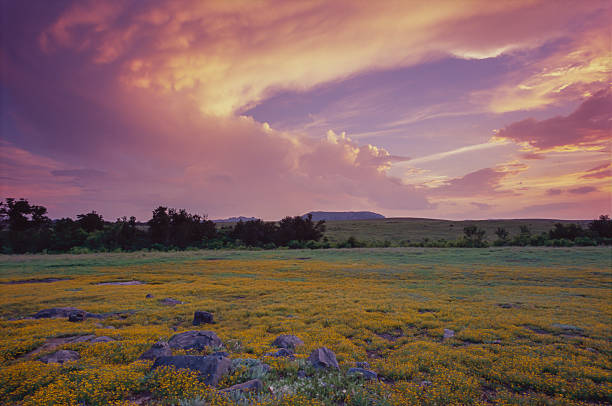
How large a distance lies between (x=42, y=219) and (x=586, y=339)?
12385cm

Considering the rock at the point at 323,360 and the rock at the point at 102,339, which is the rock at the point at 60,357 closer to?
the rock at the point at 102,339

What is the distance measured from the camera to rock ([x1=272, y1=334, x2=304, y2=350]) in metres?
12.1

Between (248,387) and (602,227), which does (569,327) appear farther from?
(602,227)

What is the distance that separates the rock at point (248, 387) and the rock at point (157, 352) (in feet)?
12.6

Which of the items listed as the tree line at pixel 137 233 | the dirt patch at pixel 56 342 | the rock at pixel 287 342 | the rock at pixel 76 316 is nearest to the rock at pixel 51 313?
the rock at pixel 76 316

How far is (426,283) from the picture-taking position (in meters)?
30.4

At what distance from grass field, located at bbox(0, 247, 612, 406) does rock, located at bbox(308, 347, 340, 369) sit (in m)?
0.35

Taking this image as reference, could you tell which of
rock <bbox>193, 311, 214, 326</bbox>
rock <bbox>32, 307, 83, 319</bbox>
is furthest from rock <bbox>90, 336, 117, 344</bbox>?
rock <bbox>32, 307, 83, 319</bbox>

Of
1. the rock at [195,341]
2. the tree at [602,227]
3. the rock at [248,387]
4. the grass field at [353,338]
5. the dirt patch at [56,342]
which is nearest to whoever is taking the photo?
the rock at [248,387]

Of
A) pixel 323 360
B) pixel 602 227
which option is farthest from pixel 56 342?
pixel 602 227

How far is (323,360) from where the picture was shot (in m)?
9.71

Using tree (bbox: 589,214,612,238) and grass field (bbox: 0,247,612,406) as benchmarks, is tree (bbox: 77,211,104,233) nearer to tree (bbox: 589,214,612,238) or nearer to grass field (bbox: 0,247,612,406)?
grass field (bbox: 0,247,612,406)

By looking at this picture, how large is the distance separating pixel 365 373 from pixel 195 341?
6.80 m

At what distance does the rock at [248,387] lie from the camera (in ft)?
24.8
